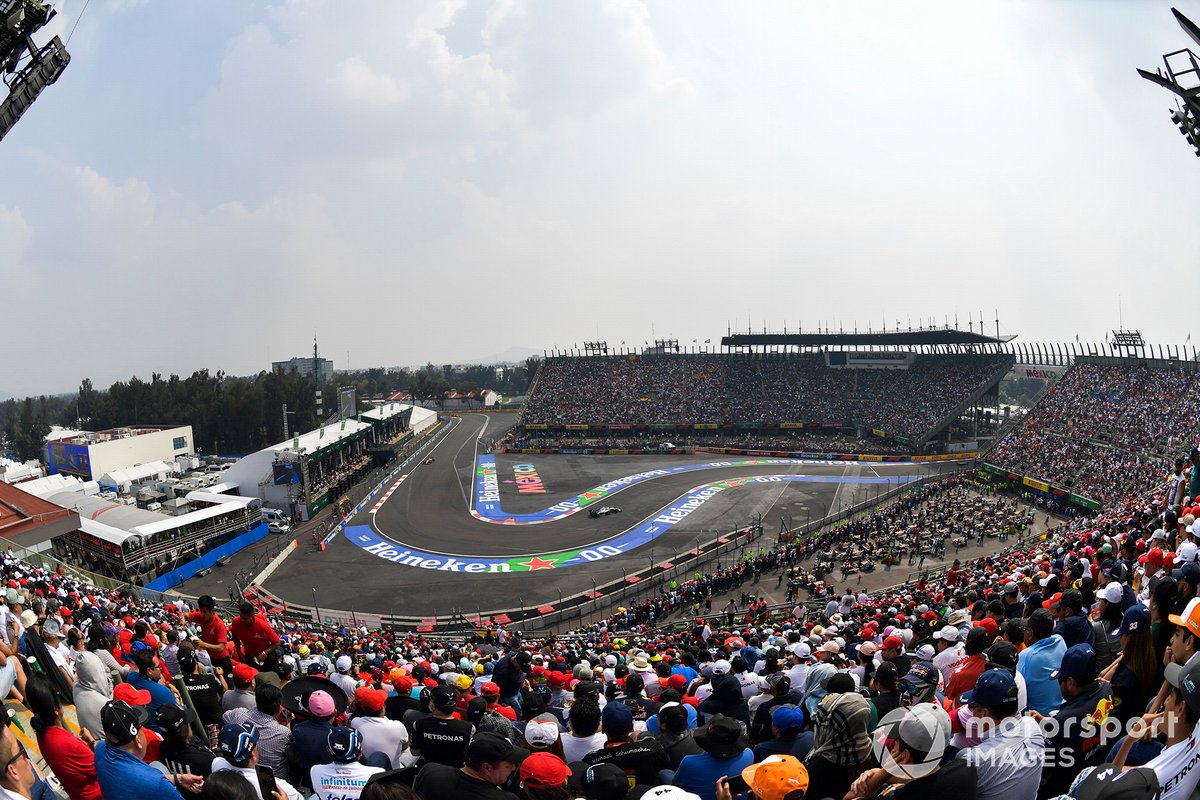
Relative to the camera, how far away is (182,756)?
4.38 metres

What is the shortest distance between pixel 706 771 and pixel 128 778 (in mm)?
3603

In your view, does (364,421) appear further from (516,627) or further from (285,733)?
(285,733)

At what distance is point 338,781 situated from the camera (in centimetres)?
424

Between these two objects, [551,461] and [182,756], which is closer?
[182,756]

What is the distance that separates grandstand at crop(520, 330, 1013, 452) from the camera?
57.0 meters

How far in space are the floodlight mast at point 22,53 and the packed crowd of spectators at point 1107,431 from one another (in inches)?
1722

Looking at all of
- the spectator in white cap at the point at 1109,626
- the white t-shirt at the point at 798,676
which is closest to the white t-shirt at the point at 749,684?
the white t-shirt at the point at 798,676

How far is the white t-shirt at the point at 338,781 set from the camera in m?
4.21

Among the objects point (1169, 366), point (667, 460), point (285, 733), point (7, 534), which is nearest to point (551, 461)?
point (667, 460)

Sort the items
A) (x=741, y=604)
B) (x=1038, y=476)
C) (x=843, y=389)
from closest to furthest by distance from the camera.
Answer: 1. (x=741, y=604)
2. (x=1038, y=476)
3. (x=843, y=389)

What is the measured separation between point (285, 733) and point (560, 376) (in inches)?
2883

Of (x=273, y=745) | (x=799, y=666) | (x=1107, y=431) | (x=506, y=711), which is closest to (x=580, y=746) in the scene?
(x=506, y=711)

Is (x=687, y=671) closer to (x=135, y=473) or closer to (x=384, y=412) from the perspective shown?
(x=135, y=473)

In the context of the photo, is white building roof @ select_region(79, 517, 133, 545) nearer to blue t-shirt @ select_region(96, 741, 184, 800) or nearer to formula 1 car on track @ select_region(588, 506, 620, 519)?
formula 1 car on track @ select_region(588, 506, 620, 519)
